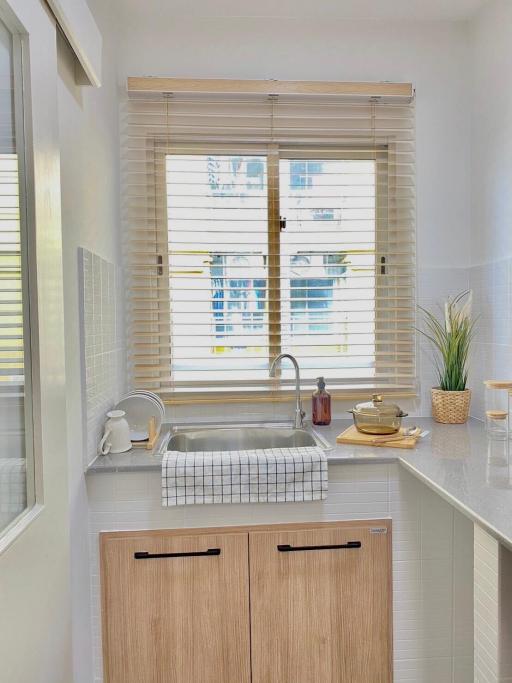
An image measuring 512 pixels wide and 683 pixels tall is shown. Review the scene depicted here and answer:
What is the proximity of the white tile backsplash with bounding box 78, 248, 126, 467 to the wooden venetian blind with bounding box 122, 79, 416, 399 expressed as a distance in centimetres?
19

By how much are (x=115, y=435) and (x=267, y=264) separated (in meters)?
1.00

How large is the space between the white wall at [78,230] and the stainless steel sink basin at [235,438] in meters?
0.56

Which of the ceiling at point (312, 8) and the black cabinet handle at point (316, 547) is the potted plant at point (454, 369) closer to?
the black cabinet handle at point (316, 547)

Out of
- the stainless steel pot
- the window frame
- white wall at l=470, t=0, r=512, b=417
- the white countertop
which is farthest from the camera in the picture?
the window frame

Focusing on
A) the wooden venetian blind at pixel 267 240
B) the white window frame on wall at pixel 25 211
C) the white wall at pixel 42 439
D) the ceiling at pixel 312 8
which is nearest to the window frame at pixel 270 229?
the wooden venetian blind at pixel 267 240

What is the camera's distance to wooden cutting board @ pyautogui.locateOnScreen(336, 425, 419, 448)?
177cm

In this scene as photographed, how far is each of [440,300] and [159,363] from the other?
4.25 ft

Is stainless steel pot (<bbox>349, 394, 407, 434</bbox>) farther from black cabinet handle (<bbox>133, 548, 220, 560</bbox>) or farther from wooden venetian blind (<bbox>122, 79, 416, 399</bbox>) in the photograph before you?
black cabinet handle (<bbox>133, 548, 220, 560</bbox>)

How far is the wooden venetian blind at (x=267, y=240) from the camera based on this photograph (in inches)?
86.1

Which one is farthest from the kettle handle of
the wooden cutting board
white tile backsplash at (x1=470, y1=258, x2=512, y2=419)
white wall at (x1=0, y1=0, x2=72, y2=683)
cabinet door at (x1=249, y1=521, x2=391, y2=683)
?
white tile backsplash at (x1=470, y1=258, x2=512, y2=419)

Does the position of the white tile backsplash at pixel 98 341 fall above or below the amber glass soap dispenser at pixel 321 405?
above

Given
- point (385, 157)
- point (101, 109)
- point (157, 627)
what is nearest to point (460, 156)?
point (385, 157)

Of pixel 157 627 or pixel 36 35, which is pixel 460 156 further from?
pixel 157 627

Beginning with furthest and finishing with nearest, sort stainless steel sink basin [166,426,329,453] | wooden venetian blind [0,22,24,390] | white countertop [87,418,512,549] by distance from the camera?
stainless steel sink basin [166,426,329,453]
white countertop [87,418,512,549]
wooden venetian blind [0,22,24,390]
